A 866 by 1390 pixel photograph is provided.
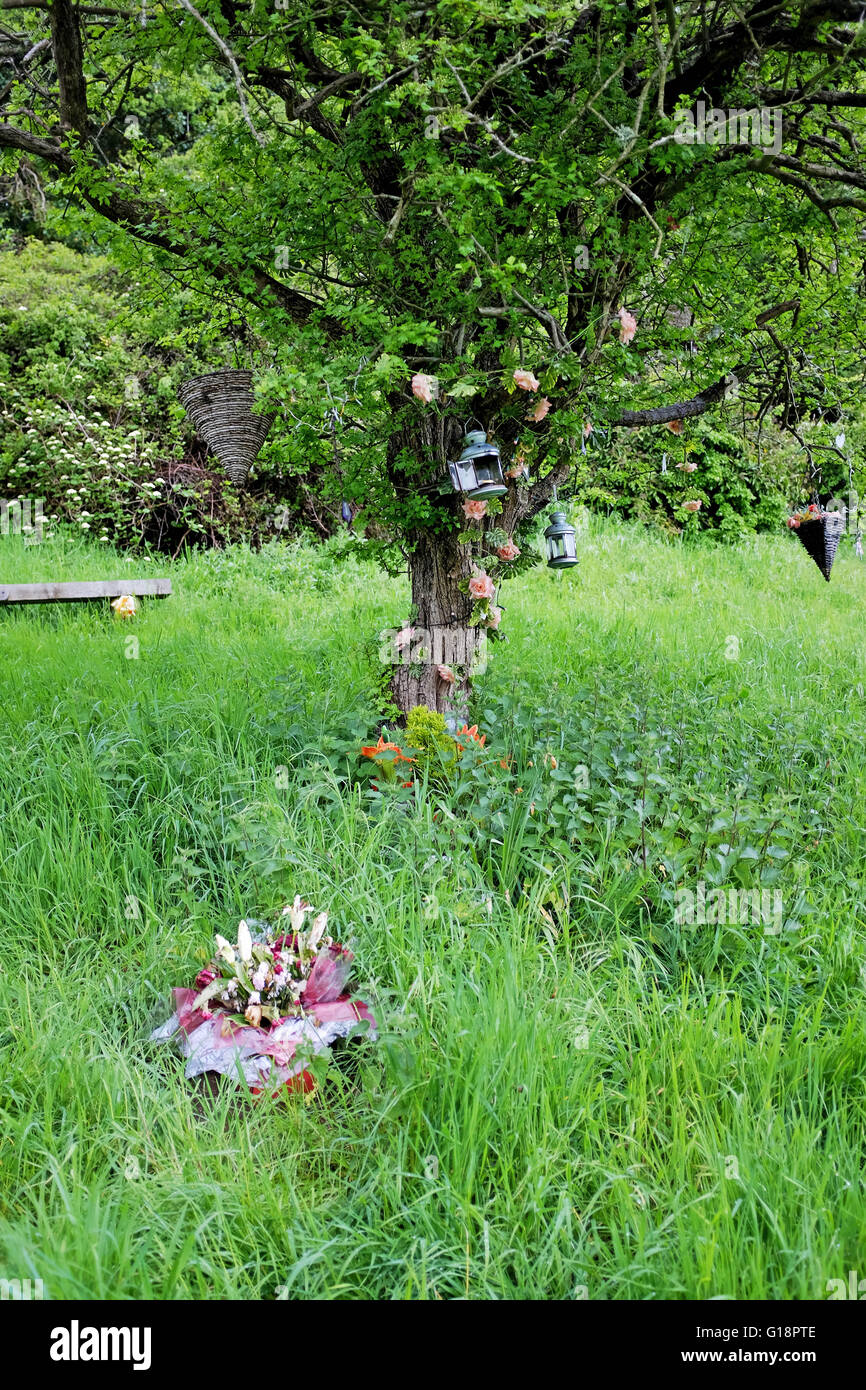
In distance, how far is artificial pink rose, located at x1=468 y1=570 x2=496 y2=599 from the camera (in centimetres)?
369

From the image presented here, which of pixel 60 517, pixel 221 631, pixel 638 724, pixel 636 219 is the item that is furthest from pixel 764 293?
pixel 60 517

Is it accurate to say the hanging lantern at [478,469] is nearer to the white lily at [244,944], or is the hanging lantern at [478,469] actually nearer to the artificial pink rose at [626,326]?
the artificial pink rose at [626,326]

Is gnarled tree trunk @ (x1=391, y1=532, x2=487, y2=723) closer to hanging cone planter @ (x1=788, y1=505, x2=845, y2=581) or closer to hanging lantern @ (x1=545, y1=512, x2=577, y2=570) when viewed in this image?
hanging lantern @ (x1=545, y1=512, x2=577, y2=570)

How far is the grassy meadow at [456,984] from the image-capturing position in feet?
6.06

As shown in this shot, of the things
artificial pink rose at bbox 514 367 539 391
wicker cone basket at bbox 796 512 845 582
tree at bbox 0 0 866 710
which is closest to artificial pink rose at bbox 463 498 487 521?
tree at bbox 0 0 866 710

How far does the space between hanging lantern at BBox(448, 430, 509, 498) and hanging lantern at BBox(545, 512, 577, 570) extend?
719mm

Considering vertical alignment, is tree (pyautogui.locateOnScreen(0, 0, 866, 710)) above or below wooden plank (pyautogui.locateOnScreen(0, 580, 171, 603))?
above

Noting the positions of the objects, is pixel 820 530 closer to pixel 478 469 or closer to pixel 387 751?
pixel 478 469

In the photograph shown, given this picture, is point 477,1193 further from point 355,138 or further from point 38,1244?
point 355,138

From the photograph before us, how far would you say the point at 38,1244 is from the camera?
5.92ft

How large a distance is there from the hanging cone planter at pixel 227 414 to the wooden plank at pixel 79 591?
2.49 meters

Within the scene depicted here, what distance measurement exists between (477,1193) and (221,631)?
14.8ft

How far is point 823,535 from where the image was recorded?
6031 millimetres

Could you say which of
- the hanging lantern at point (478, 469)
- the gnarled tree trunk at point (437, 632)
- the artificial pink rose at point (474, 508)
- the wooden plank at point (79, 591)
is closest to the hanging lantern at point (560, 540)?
the gnarled tree trunk at point (437, 632)
